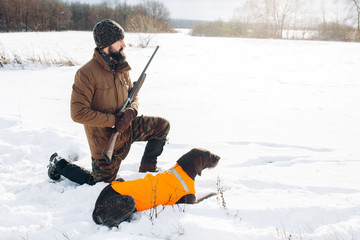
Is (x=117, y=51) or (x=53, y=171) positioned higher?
(x=117, y=51)

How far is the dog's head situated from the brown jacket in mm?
788

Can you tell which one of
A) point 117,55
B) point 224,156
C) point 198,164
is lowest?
point 224,156

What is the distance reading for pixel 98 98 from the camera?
2.79m

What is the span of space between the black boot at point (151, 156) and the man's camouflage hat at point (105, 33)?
4.04 ft

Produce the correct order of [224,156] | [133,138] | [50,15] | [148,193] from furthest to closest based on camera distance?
[50,15]
[224,156]
[133,138]
[148,193]

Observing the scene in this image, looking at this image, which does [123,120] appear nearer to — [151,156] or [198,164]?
[151,156]

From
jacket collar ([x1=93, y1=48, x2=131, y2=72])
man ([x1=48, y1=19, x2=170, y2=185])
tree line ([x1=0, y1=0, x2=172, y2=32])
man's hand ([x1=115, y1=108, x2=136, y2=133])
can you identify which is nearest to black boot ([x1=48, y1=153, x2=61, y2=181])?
man ([x1=48, y1=19, x2=170, y2=185])

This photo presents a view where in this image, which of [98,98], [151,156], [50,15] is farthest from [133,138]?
[50,15]

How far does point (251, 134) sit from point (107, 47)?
2.60 metres

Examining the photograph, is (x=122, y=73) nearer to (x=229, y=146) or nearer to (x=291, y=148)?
(x=229, y=146)

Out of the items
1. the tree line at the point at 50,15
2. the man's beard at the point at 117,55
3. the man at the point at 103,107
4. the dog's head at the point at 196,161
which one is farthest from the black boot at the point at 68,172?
the tree line at the point at 50,15

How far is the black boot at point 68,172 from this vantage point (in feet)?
9.53

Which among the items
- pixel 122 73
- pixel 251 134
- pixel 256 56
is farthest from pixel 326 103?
pixel 256 56

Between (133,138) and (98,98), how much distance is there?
0.65m
